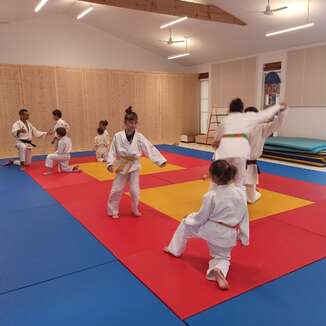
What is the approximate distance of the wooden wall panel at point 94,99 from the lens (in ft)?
31.8

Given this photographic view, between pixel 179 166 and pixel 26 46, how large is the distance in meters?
6.45

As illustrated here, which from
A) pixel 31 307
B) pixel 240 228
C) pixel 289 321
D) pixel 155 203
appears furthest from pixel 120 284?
pixel 155 203

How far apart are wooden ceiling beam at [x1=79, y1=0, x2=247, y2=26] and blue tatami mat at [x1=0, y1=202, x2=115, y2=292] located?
5678mm

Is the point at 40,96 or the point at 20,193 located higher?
the point at 40,96

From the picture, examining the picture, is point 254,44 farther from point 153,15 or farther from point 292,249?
point 292,249

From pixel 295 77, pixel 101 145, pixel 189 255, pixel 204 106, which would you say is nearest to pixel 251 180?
pixel 189 255

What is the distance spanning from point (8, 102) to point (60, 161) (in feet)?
12.6

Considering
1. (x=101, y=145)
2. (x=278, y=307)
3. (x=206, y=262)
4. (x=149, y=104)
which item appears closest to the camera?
(x=278, y=307)

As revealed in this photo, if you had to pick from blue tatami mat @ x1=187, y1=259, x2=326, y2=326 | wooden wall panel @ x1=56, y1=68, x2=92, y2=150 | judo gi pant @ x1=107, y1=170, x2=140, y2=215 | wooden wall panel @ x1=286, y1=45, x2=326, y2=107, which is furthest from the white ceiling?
blue tatami mat @ x1=187, y1=259, x2=326, y2=326

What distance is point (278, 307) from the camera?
7.66 ft

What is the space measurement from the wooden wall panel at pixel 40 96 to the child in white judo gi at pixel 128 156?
271 inches

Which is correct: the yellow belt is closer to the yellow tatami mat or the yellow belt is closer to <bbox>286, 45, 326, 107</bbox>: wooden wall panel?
the yellow tatami mat

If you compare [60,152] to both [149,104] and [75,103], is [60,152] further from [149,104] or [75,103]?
[149,104]

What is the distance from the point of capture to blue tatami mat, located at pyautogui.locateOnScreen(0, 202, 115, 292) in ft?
9.23
